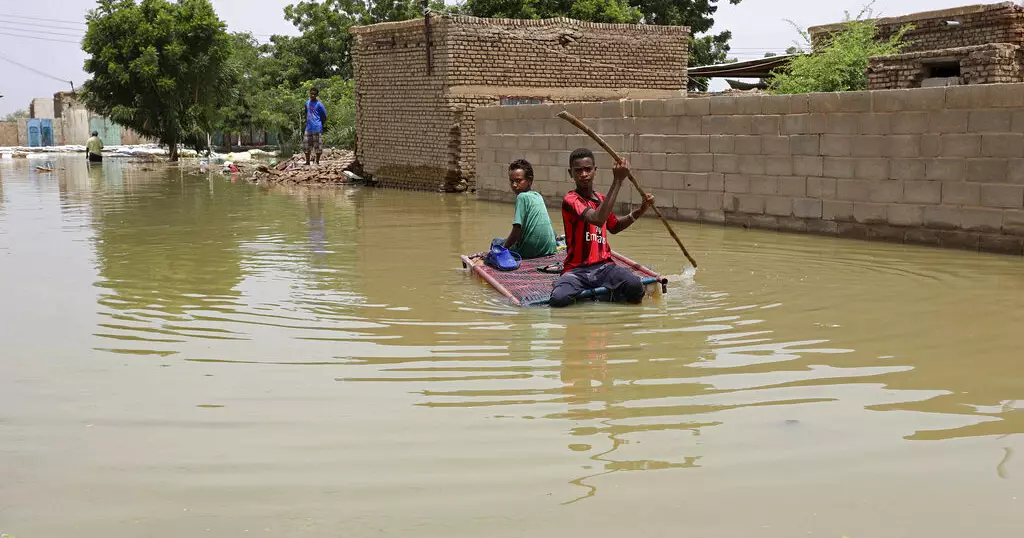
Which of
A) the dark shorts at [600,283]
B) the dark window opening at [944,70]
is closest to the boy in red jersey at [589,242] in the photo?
the dark shorts at [600,283]

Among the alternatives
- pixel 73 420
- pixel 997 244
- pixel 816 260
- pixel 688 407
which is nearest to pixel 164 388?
pixel 73 420

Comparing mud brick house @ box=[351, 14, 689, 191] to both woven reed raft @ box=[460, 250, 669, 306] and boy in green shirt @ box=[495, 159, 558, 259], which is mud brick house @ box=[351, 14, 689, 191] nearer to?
woven reed raft @ box=[460, 250, 669, 306]

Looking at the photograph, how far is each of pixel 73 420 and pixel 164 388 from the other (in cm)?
62

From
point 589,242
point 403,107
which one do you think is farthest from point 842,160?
point 403,107

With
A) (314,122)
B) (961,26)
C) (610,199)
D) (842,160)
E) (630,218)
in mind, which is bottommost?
(630,218)

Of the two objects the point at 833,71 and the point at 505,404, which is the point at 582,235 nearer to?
the point at 505,404

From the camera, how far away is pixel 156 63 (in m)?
39.7

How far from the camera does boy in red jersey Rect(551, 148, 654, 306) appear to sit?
7.73m

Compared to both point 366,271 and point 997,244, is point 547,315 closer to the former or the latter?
point 366,271

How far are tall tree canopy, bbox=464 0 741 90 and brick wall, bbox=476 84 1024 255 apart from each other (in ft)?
67.6

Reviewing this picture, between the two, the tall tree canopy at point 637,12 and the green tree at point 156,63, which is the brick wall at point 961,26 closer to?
the tall tree canopy at point 637,12

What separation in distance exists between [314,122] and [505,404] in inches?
887

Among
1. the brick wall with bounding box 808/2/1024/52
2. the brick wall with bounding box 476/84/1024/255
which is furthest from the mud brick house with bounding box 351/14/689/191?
the brick wall with bounding box 476/84/1024/255

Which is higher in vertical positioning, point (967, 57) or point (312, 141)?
point (967, 57)
